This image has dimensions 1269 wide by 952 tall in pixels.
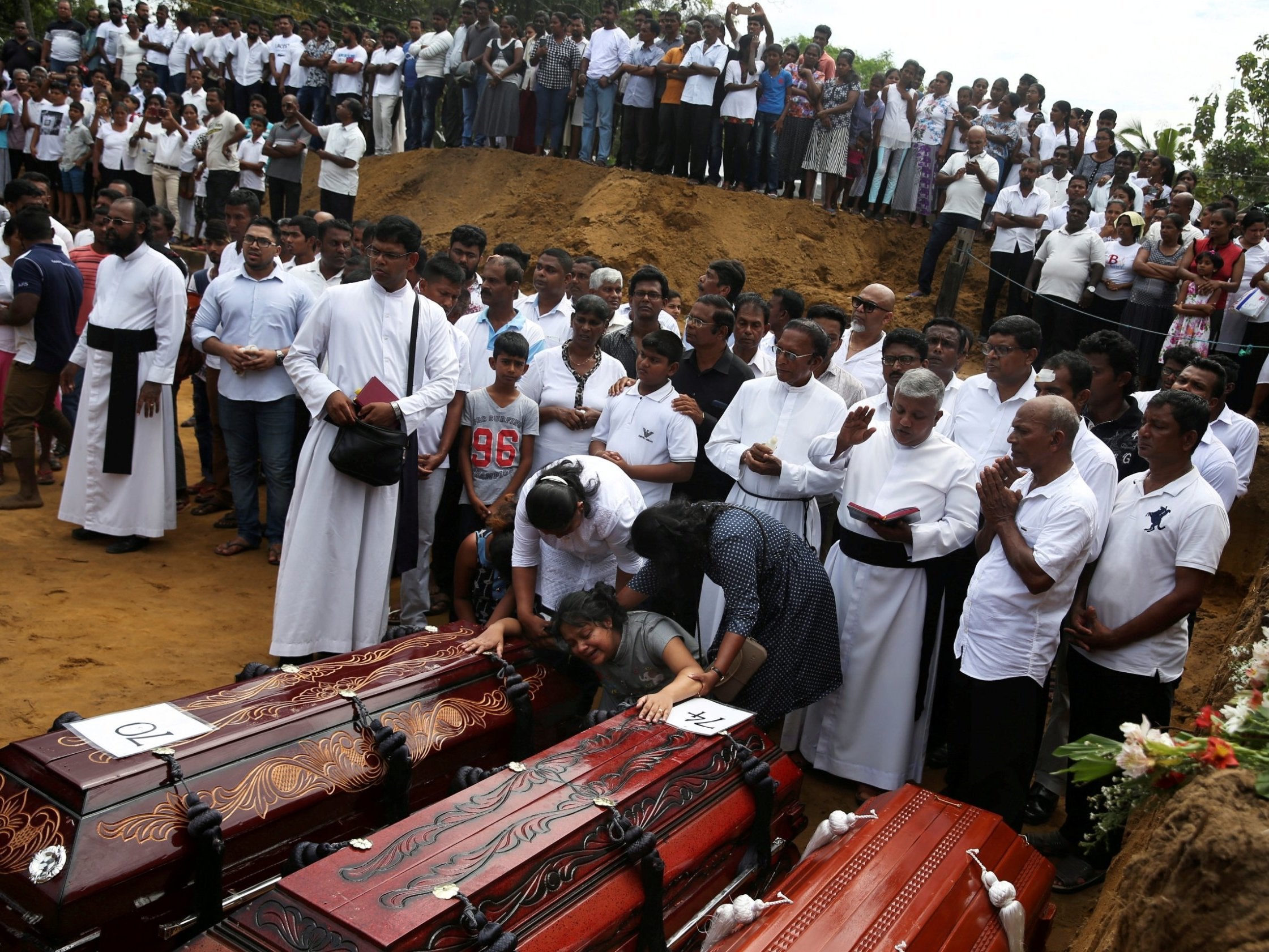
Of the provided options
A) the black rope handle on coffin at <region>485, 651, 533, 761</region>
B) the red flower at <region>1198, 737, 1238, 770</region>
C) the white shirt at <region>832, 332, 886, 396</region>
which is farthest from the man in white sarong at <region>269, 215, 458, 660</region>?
the red flower at <region>1198, 737, 1238, 770</region>

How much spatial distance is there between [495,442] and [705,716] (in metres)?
2.39

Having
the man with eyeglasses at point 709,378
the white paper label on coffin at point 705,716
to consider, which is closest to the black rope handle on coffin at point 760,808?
the white paper label on coffin at point 705,716

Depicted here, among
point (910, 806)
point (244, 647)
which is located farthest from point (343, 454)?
point (910, 806)

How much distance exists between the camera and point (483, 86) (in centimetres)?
1365

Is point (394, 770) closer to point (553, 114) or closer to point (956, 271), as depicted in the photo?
point (956, 271)

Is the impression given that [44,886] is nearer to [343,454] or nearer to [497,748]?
[497,748]

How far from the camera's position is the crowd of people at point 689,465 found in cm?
399

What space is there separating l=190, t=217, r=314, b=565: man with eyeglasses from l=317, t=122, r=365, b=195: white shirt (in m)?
5.94

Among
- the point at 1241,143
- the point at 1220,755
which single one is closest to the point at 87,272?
the point at 1220,755

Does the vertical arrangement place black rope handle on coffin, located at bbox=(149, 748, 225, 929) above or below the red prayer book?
below

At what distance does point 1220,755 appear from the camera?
2.02m

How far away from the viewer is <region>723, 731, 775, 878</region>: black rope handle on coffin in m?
3.46

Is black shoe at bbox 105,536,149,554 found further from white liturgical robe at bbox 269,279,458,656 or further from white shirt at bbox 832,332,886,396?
white shirt at bbox 832,332,886,396

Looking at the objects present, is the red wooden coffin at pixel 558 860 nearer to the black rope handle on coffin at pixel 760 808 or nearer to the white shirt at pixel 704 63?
the black rope handle on coffin at pixel 760 808
